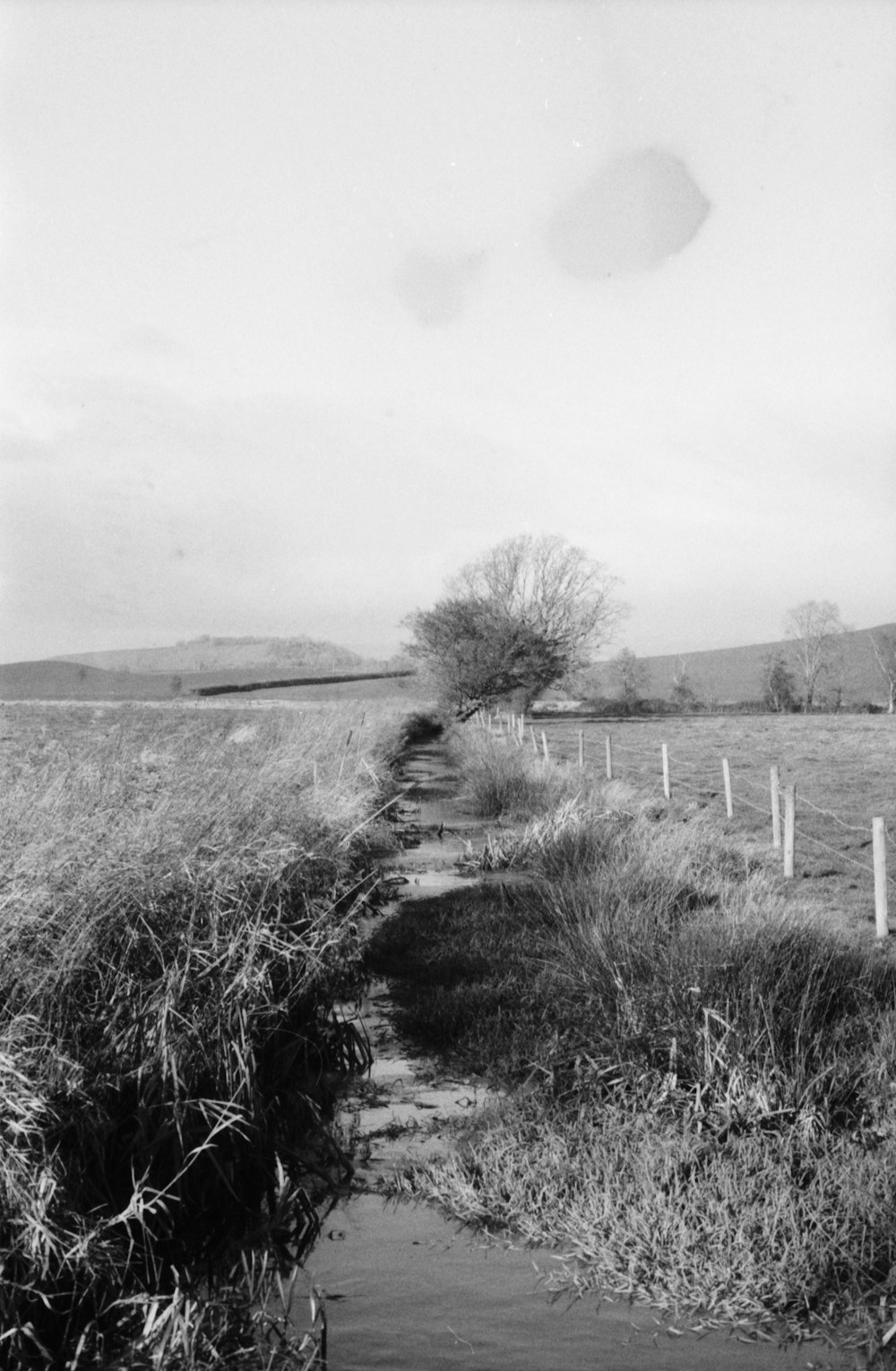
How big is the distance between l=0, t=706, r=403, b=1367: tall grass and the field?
5.83 metres

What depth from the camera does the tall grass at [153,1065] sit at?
143 inches

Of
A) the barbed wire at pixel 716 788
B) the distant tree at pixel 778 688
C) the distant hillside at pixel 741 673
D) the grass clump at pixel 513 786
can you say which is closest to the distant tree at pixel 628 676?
the distant hillside at pixel 741 673

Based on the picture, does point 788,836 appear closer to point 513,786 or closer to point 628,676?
point 513,786

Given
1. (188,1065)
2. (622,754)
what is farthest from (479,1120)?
(622,754)

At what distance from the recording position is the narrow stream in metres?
3.68

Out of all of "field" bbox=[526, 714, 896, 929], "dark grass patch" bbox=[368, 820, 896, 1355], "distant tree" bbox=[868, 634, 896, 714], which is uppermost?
"distant tree" bbox=[868, 634, 896, 714]

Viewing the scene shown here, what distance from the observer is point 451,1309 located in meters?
3.98

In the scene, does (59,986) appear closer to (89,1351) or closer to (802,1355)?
(89,1351)

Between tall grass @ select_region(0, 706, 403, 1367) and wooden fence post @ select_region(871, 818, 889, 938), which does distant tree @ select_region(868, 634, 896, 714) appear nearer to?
wooden fence post @ select_region(871, 818, 889, 938)

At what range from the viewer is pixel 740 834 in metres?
14.8

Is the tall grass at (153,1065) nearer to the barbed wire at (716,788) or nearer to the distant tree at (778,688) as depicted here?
the barbed wire at (716,788)

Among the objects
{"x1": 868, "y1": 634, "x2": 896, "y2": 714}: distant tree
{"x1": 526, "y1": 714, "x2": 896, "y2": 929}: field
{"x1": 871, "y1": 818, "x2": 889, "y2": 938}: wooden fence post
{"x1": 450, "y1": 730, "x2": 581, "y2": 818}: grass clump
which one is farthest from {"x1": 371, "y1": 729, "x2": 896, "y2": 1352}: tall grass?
{"x1": 868, "y1": 634, "x2": 896, "y2": 714}: distant tree

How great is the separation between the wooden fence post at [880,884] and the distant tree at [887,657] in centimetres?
8366

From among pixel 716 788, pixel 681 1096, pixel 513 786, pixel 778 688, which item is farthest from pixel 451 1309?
pixel 778 688
